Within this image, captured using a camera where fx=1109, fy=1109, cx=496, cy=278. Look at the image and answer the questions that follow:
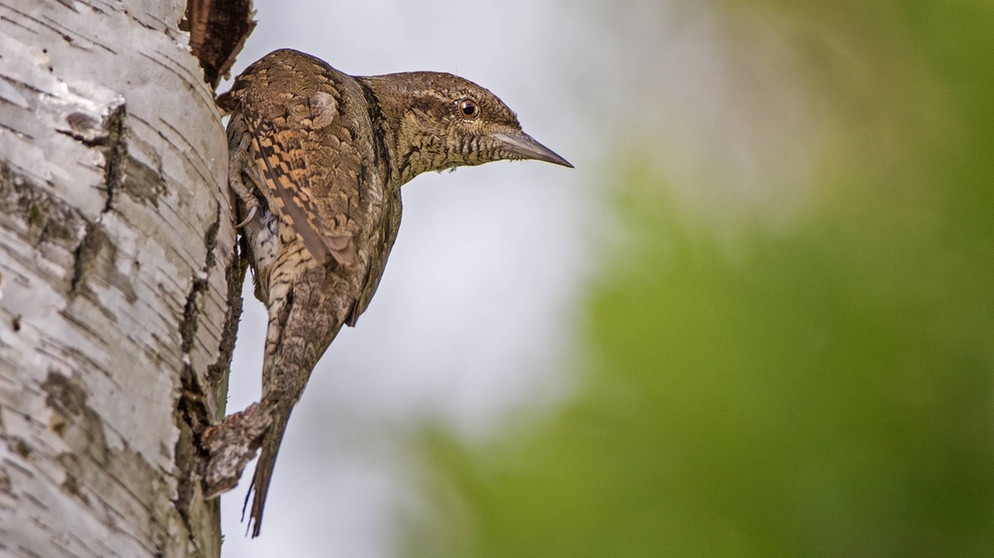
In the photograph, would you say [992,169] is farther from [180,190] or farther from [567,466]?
[180,190]

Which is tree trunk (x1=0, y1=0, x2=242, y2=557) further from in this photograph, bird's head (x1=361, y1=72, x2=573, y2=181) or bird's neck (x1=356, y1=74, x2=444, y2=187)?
bird's head (x1=361, y1=72, x2=573, y2=181)

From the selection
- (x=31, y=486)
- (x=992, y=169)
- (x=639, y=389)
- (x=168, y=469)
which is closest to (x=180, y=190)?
(x=168, y=469)

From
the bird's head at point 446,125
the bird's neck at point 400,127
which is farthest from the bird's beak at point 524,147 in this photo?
the bird's neck at point 400,127

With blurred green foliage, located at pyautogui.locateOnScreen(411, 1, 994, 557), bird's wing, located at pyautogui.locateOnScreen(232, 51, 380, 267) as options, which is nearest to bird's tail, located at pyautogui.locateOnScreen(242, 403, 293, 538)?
bird's wing, located at pyautogui.locateOnScreen(232, 51, 380, 267)

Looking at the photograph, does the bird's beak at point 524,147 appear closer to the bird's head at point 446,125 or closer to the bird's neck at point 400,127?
the bird's head at point 446,125

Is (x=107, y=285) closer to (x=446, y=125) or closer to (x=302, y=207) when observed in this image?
(x=302, y=207)

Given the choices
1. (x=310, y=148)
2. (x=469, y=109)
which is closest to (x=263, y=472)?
(x=310, y=148)
